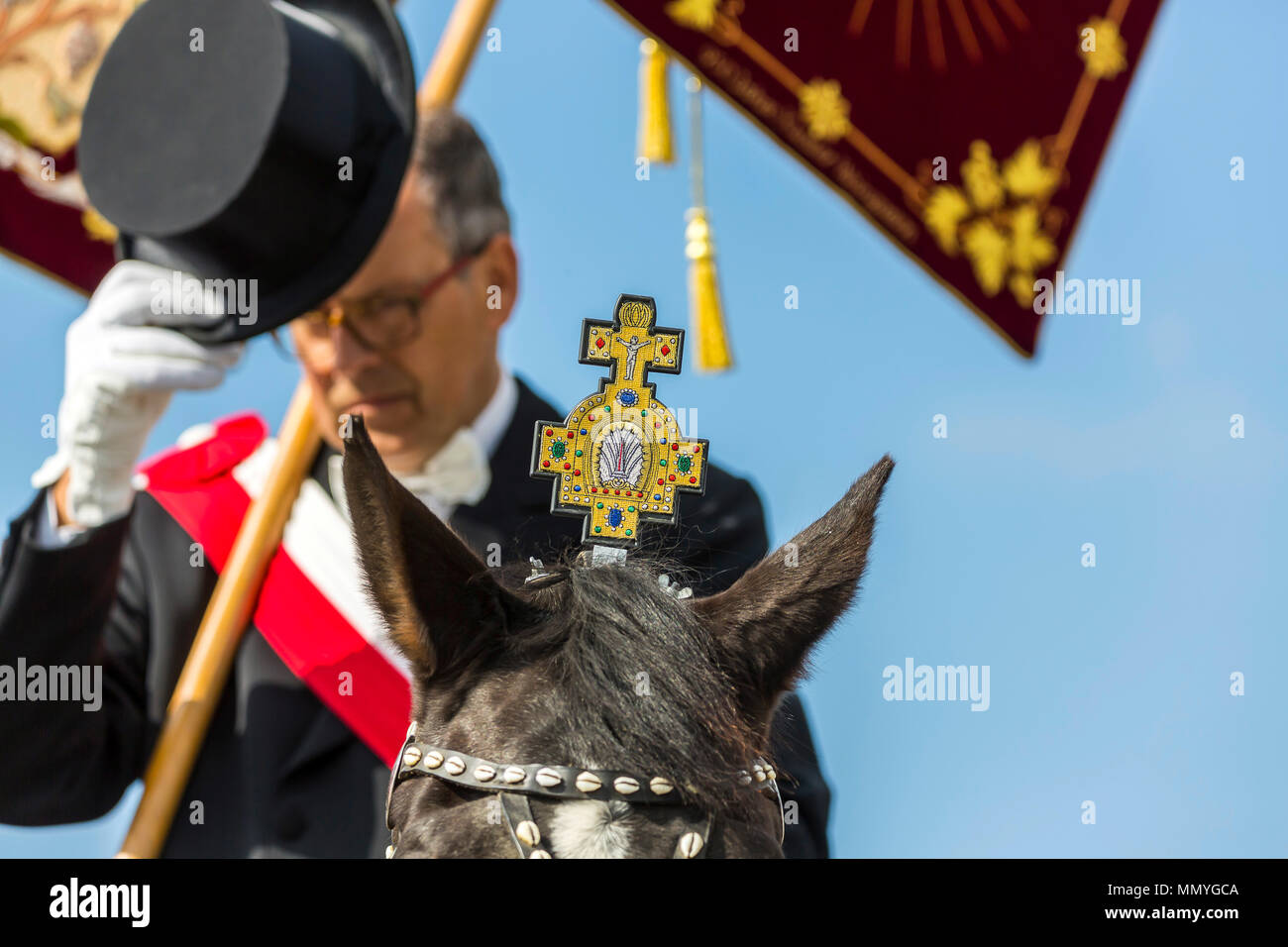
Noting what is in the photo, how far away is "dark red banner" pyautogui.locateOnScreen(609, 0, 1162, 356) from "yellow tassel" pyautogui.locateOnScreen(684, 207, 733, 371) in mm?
639

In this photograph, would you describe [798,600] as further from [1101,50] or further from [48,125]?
[1101,50]

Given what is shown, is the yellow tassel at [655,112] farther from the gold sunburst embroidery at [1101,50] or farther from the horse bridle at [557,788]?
the horse bridle at [557,788]

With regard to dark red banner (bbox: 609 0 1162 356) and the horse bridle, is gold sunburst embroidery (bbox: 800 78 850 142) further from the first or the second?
the horse bridle

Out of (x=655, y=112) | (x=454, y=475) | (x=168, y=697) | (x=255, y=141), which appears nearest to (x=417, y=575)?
(x=255, y=141)

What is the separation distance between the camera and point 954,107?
18.8 feet

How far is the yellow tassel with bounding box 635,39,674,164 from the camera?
4.80 meters

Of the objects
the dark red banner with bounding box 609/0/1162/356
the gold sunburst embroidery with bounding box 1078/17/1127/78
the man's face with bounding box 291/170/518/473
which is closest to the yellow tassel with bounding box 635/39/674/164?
the dark red banner with bounding box 609/0/1162/356

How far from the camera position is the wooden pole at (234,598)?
134 inches

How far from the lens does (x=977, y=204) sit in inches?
224

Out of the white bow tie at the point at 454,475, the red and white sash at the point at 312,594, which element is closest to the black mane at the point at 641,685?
the red and white sash at the point at 312,594
